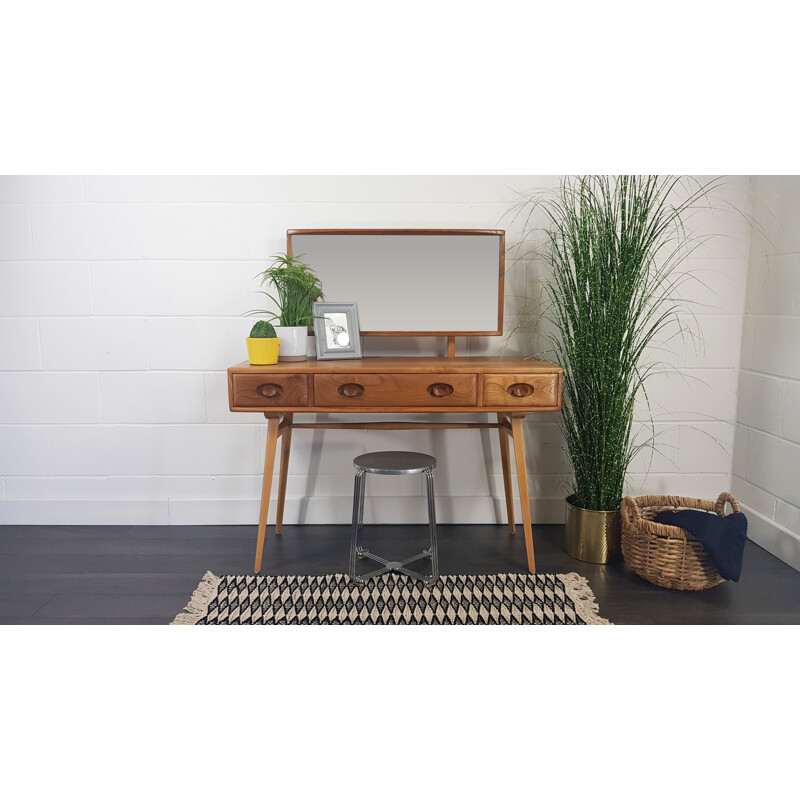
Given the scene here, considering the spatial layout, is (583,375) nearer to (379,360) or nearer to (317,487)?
(379,360)

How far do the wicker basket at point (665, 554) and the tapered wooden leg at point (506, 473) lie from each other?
1.74ft

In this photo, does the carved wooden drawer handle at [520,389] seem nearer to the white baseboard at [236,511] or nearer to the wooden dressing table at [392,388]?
the wooden dressing table at [392,388]

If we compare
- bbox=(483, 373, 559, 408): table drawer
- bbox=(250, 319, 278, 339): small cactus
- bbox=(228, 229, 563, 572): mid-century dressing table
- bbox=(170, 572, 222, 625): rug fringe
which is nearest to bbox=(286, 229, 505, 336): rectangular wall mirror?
bbox=(228, 229, 563, 572): mid-century dressing table

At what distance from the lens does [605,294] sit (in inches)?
95.8

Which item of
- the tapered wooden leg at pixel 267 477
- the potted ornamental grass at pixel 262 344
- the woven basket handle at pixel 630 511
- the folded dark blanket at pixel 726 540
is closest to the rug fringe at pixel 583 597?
the woven basket handle at pixel 630 511

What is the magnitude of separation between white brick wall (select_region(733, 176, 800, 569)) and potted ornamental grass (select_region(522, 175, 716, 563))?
27cm

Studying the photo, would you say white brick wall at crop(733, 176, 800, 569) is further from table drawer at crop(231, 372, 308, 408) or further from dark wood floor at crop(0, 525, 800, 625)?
table drawer at crop(231, 372, 308, 408)

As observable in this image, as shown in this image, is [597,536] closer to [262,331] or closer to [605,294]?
[605,294]

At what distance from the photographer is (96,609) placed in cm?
221

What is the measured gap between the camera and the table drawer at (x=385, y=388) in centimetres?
237

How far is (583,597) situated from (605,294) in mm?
1048

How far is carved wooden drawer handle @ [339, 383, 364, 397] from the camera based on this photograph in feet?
7.79

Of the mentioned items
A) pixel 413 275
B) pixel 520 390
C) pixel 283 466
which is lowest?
pixel 283 466

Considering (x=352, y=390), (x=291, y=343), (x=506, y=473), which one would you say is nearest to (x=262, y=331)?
(x=291, y=343)
